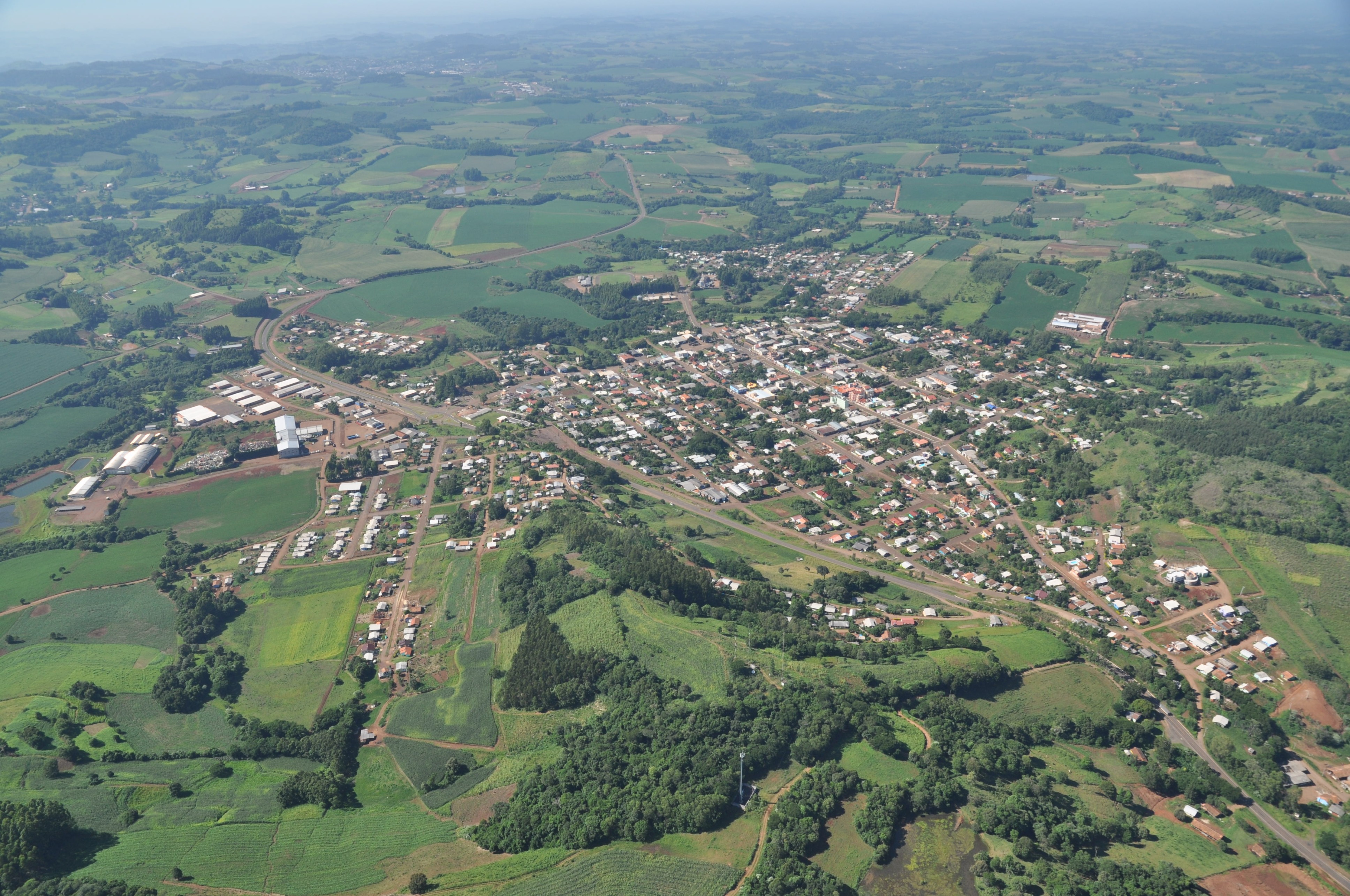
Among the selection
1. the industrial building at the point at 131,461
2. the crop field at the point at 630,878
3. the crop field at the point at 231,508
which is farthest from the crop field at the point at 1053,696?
the industrial building at the point at 131,461

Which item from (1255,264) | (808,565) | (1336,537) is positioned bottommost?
(808,565)

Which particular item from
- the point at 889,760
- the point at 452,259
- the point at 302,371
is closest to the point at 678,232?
the point at 452,259

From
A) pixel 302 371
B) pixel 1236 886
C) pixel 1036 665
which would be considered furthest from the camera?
pixel 302 371

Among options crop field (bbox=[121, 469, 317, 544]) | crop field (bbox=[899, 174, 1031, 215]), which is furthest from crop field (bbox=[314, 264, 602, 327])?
crop field (bbox=[899, 174, 1031, 215])

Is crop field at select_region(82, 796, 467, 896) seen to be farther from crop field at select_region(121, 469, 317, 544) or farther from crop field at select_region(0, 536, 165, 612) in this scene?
crop field at select_region(121, 469, 317, 544)

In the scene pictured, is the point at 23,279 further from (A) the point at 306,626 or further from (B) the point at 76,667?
(A) the point at 306,626

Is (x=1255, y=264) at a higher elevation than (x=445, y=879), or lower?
higher

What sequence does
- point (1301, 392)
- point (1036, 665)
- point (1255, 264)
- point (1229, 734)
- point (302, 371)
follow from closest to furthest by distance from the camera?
1. point (1229, 734)
2. point (1036, 665)
3. point (1301, 392)
4. point (302, 371)
5. point (1255, 264)

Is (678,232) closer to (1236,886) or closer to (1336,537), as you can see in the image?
(1336,537)

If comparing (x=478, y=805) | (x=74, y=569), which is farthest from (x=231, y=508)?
(x=478, y=805)
